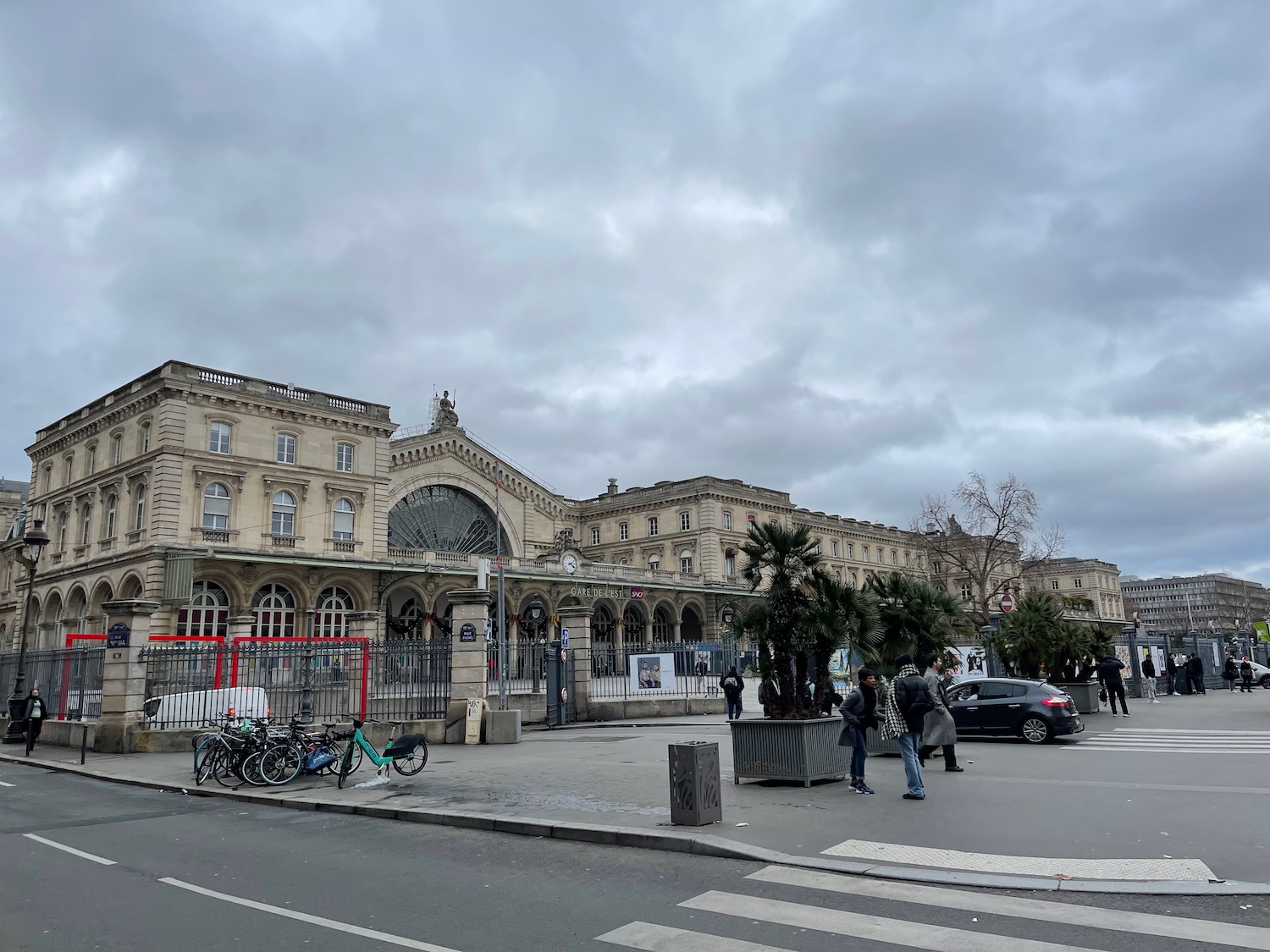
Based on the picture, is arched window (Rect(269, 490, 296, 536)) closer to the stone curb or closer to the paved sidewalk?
the paved sidewalk

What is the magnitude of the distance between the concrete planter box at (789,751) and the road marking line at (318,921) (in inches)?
262

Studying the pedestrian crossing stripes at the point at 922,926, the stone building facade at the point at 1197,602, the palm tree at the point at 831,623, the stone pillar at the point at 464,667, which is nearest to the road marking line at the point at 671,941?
the pedestrian crossing stripes at the point at 922,926

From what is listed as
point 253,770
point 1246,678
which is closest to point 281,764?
point 253,770

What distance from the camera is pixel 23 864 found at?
844 centimetres

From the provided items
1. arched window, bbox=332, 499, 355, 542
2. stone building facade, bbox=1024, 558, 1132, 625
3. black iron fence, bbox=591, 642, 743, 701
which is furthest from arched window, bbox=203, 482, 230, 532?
stone building facade, bbox=1024, 558, 1132, 625

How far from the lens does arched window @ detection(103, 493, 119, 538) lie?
1671 inches

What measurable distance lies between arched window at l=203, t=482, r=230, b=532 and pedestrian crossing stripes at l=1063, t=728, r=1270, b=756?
118 ft

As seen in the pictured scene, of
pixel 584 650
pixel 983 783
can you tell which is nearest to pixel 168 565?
pixel 584 650

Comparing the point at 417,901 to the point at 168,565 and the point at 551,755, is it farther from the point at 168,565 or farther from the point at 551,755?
the point at 168,565

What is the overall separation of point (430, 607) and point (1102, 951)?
1695 inches

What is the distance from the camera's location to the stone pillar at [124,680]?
18797mm

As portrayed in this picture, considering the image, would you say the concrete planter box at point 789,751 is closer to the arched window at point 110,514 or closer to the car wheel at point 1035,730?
the car wheel at point 1035,730

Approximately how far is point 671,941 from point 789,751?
6.38 m

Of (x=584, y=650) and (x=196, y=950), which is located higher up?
(x=584, y=650)
